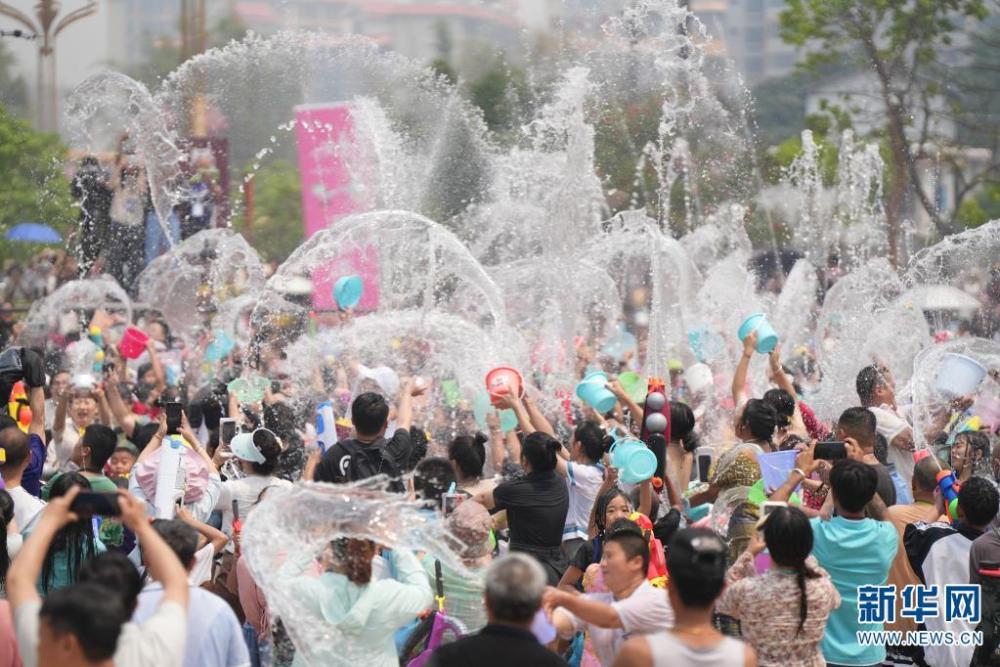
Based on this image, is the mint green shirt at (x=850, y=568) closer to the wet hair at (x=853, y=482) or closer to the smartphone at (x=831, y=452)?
the wet hair at (x=853, y=482)

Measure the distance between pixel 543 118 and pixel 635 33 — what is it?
2.47 m

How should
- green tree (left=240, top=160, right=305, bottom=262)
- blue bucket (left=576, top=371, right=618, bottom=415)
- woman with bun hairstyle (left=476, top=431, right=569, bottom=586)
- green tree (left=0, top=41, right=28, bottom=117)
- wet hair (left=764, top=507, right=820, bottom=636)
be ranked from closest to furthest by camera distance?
wet hair (left=764, top=507, right=820, bottom=636) < woman with bun hairstyle (left=476, top=431, right=569, bottom=586) < blue bucket (left=576, top=371, right=618, bottom=415) < green tree (left=240, top=160, right=305, bottom=262) < green tree (left=0, top=41, right=28, bottom=117)

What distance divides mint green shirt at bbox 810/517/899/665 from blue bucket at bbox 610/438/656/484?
867mm

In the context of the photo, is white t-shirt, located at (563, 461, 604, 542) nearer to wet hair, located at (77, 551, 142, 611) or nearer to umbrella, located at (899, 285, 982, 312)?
wet hair, located at (77, 551, 142, 611)

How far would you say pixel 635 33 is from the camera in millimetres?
24078

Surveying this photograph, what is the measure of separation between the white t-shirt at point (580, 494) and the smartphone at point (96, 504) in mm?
2833

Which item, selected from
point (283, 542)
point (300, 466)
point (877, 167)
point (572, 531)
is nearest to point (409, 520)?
point (283, 542)

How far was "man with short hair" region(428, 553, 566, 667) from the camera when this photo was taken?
374cm

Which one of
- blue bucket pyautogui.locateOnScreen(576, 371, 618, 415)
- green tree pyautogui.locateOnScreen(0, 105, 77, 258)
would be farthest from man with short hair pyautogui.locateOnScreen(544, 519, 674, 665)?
green tree pyautogui.locateOnScreen(0, 105, 77, 258)

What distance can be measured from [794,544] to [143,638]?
2040 millimetres

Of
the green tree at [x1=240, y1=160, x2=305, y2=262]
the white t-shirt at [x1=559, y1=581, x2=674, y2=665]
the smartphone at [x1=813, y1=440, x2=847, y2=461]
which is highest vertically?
the smartphone at [x1=813, y1=440, x2=847, y2=461]

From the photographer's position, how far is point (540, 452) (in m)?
6.09

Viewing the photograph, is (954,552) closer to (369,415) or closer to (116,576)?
(369,415)

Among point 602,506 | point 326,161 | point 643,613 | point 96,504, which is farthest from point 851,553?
point 326,161
